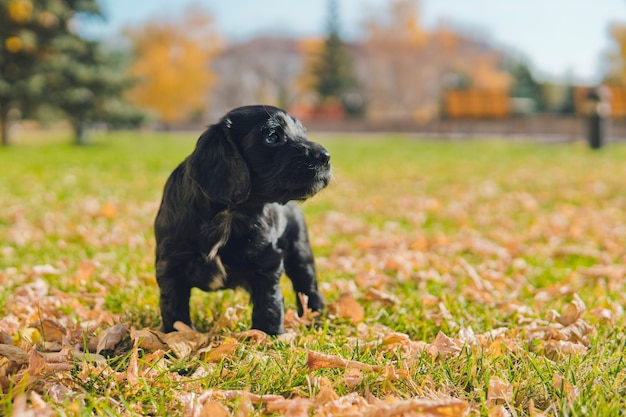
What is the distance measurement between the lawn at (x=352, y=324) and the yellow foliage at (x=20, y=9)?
12422 millimetres

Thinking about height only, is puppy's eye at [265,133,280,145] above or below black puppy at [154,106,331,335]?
above

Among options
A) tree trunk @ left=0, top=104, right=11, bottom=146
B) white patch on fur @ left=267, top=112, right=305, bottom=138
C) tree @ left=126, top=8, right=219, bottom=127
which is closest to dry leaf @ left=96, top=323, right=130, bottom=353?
white patch on fur @ left=267, top=112, right=305, bottom=138

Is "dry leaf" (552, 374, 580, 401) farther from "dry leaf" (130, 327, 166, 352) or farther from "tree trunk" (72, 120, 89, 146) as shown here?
"tree trunk" (72, 120, 89, 146)

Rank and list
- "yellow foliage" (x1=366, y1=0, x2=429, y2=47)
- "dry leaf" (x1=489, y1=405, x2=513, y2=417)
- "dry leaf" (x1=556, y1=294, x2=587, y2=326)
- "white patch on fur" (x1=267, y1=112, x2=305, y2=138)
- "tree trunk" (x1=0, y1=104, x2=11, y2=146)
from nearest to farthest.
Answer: "dry leaf" (x1=489, y1=405, x2=513, y2=417), "white patch on fur" (x1=267, y1=112, x2=305, y2=138), "dry leaf" (x1=556, y1=294, x2=587, y2=326), "tree trunk" (x1=0, y1=104, x2=11, y2=146), "yellow foliage" (x1=366, y1=0, x2=429, y2=47)

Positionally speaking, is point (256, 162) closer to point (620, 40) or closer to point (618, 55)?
point (620, 40)

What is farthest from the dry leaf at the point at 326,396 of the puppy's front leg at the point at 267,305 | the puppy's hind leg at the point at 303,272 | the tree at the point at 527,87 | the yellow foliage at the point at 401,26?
the tree at the point at 527,87

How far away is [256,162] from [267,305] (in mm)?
660

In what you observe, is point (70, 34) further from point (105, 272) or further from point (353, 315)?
point (353, 315)

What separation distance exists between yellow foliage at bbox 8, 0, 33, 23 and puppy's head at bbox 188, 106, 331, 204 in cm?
1737

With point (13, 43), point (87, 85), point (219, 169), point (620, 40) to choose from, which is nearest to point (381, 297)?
point (219, 169)

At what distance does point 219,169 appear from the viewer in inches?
104

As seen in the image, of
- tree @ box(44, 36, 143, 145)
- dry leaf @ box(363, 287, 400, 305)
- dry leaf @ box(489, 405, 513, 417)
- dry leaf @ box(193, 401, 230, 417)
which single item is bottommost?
dry leaf @ box(363, 287, 400, 305)

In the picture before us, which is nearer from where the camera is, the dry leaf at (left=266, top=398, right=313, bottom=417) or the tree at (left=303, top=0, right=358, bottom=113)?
the dry leaf at (left=266, top=398, right=313, bottom=417)

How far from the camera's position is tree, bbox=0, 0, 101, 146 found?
18547 millimetres
